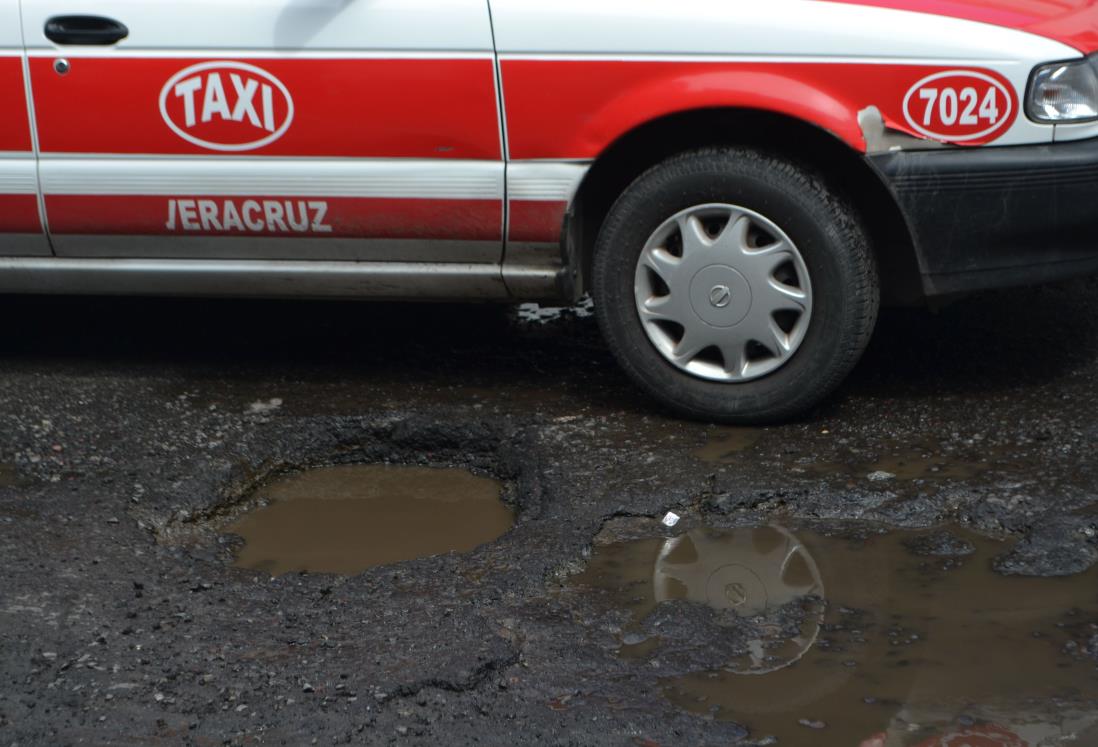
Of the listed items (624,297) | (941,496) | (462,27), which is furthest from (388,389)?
(941,496)

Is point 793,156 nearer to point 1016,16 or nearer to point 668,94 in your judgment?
point 668,94

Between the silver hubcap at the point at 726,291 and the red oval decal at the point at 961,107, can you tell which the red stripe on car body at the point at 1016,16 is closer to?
the red oval decal at the point at 961,107

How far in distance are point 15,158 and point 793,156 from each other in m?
2.32

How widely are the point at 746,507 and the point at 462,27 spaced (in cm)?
156

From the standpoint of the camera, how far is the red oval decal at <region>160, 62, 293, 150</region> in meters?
4.02

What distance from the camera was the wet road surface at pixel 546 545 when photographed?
2.73 m

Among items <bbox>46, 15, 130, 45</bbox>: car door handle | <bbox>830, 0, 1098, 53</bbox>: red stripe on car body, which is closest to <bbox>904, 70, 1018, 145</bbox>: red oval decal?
<bbox>830, 0, 1098, 53</bbox>: red stripe on car body

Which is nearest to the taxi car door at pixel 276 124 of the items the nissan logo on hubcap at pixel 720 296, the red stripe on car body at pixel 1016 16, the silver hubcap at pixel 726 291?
the silver hubcap at pixel 726 291

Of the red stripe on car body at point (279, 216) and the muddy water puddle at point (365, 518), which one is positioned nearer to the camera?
the muddy water puddle at point (365, 518)

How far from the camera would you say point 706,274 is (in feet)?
13.2

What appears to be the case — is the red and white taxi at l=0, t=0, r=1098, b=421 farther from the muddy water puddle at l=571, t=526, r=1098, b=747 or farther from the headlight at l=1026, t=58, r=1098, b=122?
the muddy water puddle at l=571, t=526, r=1098, b=747

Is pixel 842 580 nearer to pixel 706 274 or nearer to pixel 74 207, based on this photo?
pixel 706 274

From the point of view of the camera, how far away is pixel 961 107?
12.4 ft

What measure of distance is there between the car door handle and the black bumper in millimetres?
2202
